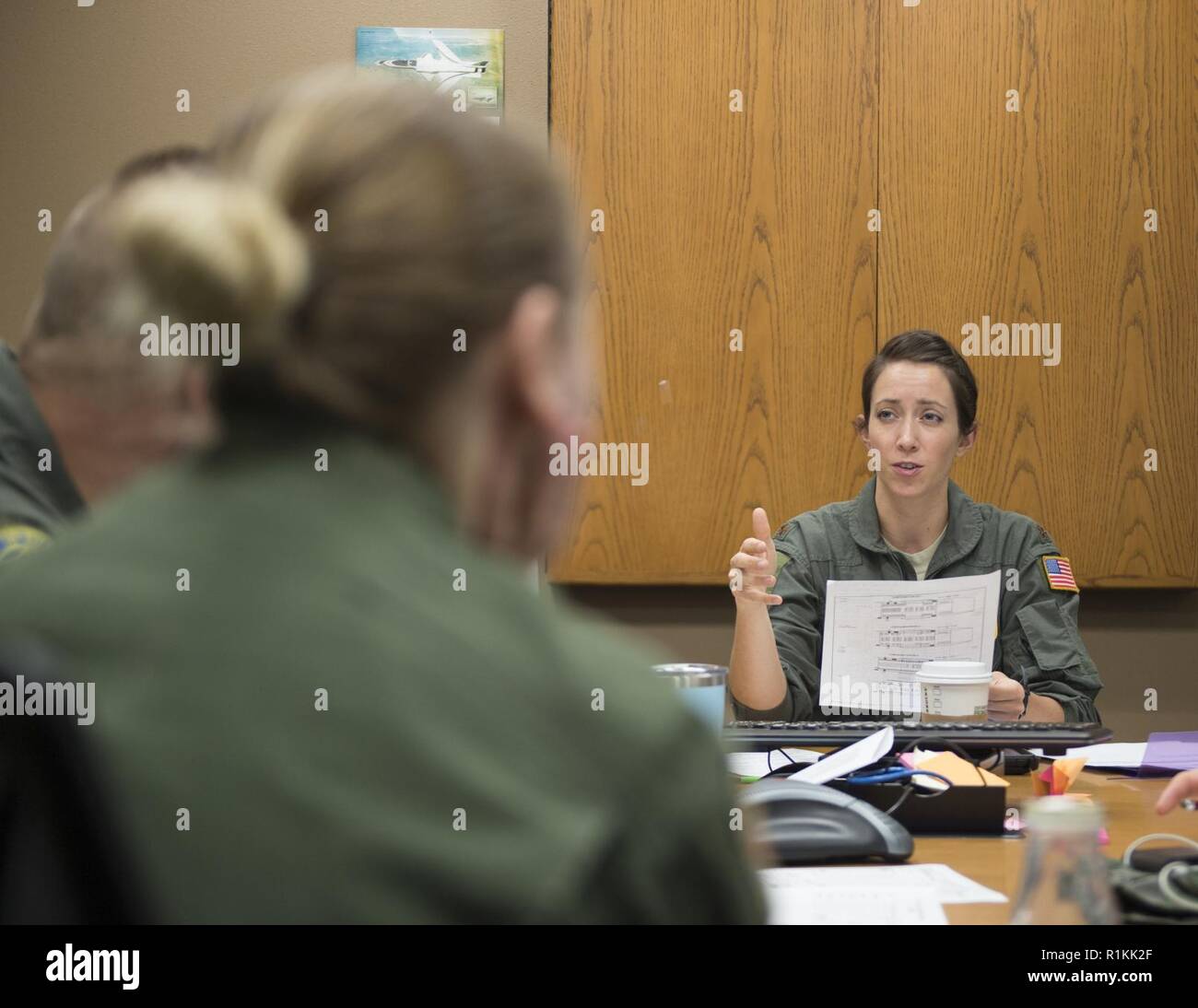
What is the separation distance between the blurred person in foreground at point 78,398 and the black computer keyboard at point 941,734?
826 millimetres

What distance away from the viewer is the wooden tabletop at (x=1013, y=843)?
0.99 meters

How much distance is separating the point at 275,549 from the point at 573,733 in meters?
A: 0.14

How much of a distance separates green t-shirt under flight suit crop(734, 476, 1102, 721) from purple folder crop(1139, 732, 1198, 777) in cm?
26

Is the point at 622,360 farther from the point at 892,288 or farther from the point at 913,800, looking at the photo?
the point at 913,800

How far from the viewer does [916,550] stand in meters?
2.49

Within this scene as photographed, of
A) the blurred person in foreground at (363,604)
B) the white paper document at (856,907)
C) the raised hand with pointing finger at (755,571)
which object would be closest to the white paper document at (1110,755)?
the raised hand with pointing finger at (755,571)

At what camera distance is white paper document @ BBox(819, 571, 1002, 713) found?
2.08 metres

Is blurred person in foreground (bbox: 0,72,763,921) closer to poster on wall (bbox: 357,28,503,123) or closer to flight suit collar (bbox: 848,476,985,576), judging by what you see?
flight suit collar (bbox: 848,476,985,576)

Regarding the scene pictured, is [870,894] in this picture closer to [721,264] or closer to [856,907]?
[856,907]

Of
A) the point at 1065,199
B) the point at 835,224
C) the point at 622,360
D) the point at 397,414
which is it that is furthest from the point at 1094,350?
the point at 397,414

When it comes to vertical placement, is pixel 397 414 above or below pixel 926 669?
above

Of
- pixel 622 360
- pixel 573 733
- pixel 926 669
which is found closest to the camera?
pixel 573 733

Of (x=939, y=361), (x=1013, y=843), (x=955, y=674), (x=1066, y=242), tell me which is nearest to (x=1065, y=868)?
(x=1013, y=843)

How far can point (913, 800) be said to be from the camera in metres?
1.31
